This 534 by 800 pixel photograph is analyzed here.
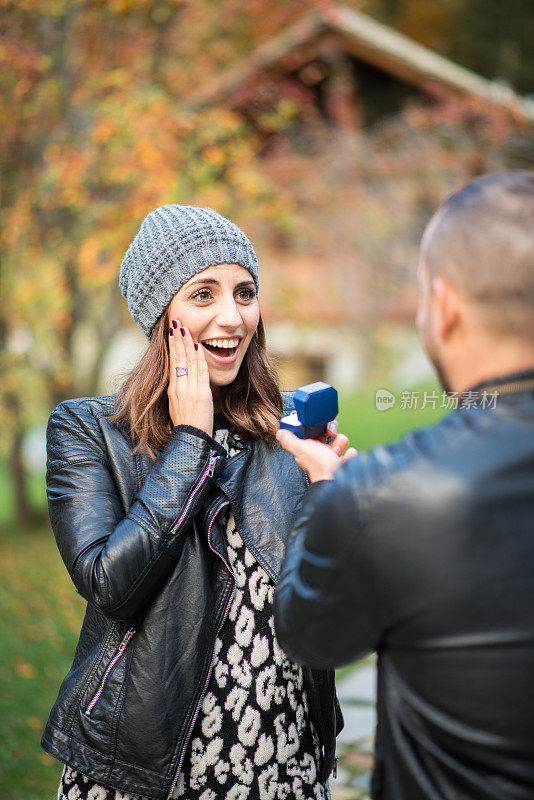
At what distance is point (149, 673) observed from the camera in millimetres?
1814

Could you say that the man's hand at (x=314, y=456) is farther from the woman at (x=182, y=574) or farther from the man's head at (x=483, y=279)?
the man's head at (x=483, y=279)

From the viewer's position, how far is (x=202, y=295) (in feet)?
7.16

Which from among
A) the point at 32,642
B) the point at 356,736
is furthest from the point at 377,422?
the point at 356,736

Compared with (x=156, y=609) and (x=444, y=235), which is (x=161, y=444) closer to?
(x=156, y=609)

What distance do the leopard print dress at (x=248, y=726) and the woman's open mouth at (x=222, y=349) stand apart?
58 centimetres

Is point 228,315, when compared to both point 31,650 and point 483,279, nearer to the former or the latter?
point 483,279

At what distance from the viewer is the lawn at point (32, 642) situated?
4.14 m

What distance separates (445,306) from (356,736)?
11.3 feet

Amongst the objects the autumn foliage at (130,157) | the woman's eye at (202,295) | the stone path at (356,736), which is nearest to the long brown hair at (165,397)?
the woman's eye at (202,295)

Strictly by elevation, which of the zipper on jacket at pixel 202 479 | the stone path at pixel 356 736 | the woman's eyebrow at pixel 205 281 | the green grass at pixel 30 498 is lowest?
the stone path at pixel 356 736

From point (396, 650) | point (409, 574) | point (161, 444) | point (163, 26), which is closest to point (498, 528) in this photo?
point (409, 574)

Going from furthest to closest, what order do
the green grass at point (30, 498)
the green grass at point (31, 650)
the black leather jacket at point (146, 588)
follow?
the green grass at point (30, 498)
the green grass at point (31, 650)
the black leather jacket at point (146, 588)

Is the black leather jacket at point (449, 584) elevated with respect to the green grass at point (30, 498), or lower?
elevated

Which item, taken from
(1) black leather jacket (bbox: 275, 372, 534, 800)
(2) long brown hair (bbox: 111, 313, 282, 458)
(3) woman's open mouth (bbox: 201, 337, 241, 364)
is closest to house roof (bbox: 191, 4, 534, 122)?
(2) long brown hair (bbox: 111, 313, 282, 458)
